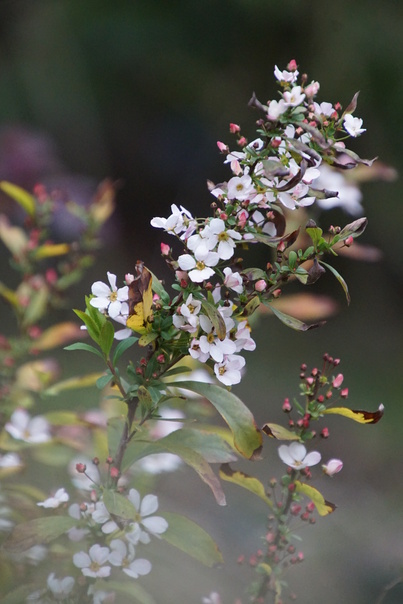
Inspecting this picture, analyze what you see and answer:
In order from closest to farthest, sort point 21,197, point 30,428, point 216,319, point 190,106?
point 216,319 < point 30,428 < point 21,197 < point 190,106

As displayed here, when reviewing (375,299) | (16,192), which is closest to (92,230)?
(16,192)

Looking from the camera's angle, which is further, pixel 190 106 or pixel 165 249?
Result: pixel 190 106

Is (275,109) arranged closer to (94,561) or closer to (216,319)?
(216,319)

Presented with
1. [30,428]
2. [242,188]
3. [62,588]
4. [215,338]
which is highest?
[242,188]

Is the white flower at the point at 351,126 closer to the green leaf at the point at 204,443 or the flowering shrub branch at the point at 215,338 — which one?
the flowering shrub branch at the point at 215,338

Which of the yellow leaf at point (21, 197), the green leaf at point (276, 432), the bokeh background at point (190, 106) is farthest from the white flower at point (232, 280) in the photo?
the bokeh background at point (190, 106)

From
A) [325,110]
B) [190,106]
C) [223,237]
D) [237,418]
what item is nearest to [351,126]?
[325,110]
